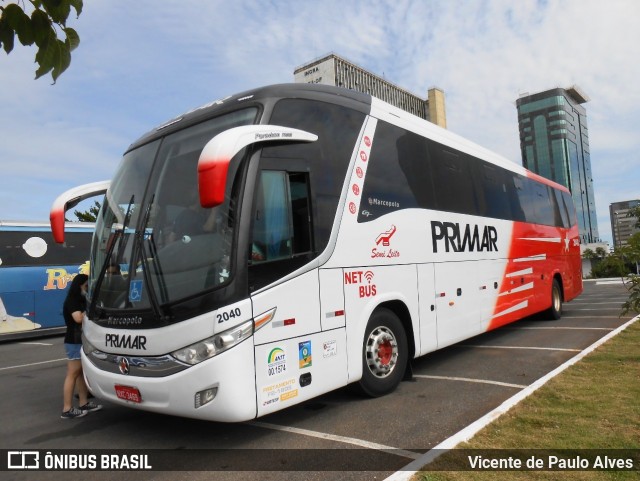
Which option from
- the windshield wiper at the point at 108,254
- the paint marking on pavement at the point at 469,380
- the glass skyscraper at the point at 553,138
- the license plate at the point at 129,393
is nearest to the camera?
the license plate at the point at 129,393

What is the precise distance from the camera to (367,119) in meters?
5.97

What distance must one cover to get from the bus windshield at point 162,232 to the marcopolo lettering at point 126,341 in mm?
271

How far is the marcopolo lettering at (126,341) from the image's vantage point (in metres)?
4.33

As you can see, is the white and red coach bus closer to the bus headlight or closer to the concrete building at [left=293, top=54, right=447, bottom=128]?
the bus headlight

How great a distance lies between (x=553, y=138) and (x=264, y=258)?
113 metres

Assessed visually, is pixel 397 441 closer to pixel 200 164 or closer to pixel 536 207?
pixel 200 164

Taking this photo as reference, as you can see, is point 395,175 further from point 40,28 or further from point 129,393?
point 40,28

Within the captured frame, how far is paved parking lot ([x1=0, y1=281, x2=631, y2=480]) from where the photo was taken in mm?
3969

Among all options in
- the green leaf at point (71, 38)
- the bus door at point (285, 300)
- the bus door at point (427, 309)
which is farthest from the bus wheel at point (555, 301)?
the green leaf at point (71, 38)

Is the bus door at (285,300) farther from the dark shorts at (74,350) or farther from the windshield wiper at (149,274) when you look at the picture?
the dark shorts at (74,350)

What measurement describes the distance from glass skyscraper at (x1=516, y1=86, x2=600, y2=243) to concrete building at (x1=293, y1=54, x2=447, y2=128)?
18.2 meters

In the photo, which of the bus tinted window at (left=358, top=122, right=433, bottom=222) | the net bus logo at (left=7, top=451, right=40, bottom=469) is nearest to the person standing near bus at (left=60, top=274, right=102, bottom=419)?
the net bus logo at (left=7, top=451, right=40, bottom=469)

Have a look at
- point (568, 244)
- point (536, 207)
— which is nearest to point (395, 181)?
point (536, 207)

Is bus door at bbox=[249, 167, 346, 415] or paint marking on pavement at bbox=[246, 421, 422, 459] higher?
bus door at bbox=[249, 167, 346, 415]
